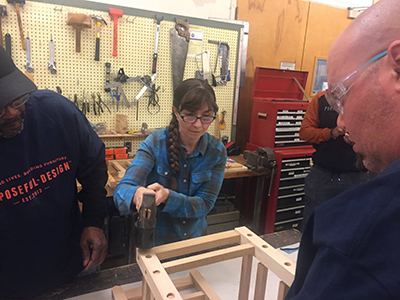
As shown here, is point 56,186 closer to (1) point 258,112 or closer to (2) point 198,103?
(2) point 198,103

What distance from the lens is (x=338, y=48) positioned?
532 millimetres

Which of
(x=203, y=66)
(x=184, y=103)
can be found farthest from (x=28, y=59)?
(x=184, y=103)

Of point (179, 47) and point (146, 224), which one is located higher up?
point (179, 47)

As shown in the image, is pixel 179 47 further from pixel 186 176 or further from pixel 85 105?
pixel 186 176

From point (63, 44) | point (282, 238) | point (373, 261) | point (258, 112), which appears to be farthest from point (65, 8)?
point (373, 261)

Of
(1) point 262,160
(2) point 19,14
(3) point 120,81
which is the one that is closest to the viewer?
(2) point 19,14

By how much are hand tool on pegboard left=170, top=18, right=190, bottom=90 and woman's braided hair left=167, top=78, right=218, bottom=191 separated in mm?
1357

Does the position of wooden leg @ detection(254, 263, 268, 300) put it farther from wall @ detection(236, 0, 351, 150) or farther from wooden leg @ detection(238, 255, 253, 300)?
wall @ detection(236, 0, 351, 150)

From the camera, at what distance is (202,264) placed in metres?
0.89

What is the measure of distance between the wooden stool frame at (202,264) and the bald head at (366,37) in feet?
1.88

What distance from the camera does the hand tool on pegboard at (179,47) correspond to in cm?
259

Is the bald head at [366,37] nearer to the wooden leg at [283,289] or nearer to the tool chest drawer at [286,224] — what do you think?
the wooden leg at [283,289]

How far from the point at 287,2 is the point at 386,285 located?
352cm

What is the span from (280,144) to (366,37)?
2360mm
